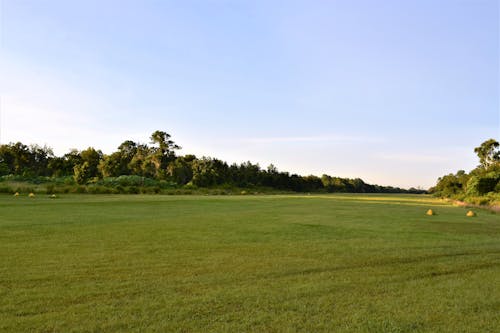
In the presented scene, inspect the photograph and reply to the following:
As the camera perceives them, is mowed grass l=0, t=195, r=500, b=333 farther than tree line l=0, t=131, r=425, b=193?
No

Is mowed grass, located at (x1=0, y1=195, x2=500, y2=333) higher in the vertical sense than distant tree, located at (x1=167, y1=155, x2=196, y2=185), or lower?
lower

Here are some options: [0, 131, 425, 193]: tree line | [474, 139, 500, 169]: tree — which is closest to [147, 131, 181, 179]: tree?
[0, 131, 425, 193]: tree line

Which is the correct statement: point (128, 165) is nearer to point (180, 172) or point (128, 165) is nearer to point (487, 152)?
point (180, 172)

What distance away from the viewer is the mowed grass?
3.59 metres

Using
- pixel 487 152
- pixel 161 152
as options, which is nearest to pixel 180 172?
pixel 161 152

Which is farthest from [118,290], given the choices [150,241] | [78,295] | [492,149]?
[492,149]

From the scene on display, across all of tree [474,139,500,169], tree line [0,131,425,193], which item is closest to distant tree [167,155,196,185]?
tree line [0,131,425,193]

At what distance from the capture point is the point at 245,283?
489 cm

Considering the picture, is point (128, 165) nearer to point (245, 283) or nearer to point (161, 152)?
point (161, 152)

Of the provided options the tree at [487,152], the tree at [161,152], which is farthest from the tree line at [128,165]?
the tree at [487,152]

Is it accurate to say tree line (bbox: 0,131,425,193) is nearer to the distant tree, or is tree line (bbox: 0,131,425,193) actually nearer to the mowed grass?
the distant tree

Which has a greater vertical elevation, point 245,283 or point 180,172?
point 180,172

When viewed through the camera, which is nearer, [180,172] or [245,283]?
[245,283]

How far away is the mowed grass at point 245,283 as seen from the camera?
3.59 meters
